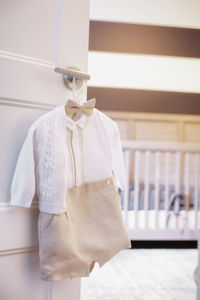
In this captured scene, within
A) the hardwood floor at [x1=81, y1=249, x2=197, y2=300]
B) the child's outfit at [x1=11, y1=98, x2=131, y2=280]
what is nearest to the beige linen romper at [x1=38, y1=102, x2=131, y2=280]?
the child's outfit at [x1=11, y1=98, x2=131, y2=280]

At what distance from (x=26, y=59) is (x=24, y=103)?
0.43 ft

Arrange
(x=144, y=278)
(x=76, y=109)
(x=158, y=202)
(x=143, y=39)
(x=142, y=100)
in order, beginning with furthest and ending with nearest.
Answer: (x=142, y=100) < (x=143, y=39) < (x=158, y=202) < (x=144, y=278) < (x=76, y=109)

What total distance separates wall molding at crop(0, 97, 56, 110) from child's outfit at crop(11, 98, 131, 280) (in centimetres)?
6

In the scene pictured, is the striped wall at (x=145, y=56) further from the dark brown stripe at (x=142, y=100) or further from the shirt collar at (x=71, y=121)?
the shirt collar at (x=71, y=121)

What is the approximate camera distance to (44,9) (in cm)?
94

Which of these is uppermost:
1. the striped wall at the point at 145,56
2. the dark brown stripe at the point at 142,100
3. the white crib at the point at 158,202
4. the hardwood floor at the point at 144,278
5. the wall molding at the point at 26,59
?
the striped wall at the point at 145,56

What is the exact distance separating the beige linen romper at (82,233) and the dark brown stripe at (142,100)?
2490 mm

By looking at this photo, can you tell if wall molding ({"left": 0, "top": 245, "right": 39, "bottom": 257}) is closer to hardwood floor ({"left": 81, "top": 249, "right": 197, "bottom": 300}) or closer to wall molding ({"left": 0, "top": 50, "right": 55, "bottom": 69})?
wall molding ({"left": 0, "top": 50, "right": 55, "bottom": 69})

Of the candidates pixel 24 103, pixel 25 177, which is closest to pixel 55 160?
pixel 25 177

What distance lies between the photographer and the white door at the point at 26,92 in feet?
2.89

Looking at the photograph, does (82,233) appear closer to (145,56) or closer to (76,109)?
(76,109)

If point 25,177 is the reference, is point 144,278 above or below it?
below

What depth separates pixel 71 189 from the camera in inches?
36.2

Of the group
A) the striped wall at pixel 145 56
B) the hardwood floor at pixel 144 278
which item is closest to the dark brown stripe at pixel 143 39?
the striped wall at pixel 145 56
